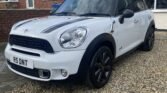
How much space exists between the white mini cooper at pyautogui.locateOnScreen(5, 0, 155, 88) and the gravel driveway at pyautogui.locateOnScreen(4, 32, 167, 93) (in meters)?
0.28

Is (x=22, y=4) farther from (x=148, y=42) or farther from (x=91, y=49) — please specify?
(x=91, y=49)

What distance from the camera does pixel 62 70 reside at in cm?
366

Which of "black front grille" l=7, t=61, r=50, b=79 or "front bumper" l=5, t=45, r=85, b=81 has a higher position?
"front bumper" l=5, t=45, r=85, b=81

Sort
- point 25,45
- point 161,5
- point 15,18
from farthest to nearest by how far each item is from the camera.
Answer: point 161,5, point 15,18, point 25,45

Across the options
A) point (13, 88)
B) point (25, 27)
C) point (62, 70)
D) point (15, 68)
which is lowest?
point (13, 88)

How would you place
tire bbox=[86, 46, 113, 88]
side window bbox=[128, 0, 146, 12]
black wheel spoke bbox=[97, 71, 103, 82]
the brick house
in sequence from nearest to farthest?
tire bbox=[86, 46, 113, 88], black wheel spoke bbox=[97, 71, 103, 82], side window bbox=[128, 0, 146, 12], the brick house

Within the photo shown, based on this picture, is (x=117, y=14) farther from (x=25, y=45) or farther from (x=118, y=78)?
(x=25, y=45)

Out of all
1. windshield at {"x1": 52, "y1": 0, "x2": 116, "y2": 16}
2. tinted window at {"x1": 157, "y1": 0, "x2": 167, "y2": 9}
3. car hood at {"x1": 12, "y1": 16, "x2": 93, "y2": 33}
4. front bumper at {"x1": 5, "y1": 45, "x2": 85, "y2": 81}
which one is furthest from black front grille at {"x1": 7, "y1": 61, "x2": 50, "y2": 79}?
tinted window at {"x1": 157, "y1": 0, "x2": 167, "y2": 9}

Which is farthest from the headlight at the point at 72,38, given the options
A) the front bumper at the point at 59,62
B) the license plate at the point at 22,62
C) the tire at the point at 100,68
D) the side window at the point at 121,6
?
the side window at the point at 121,6

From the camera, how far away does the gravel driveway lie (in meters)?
4.24

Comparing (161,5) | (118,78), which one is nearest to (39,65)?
(118,78)

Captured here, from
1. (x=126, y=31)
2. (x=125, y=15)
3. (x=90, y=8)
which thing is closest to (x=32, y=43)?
(x=90, y=8)

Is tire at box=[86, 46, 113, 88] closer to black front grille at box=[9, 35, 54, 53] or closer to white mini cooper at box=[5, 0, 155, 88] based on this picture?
white mini cooper at box=[5, 0, 155, 88]

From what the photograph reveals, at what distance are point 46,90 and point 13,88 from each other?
60 cm
